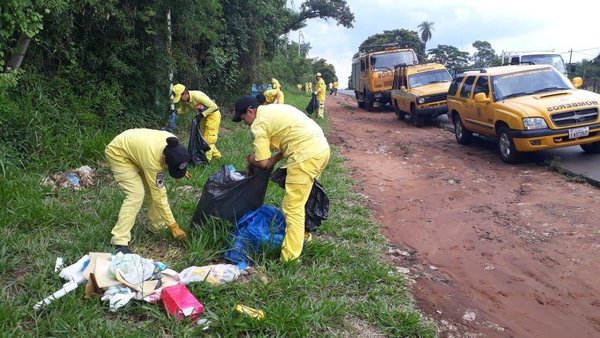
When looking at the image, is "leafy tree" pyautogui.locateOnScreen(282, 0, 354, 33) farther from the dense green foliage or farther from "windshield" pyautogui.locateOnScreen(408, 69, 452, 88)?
the dense green foliage

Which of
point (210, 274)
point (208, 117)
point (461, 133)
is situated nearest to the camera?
point (210, 274)

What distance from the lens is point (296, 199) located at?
4.27 m

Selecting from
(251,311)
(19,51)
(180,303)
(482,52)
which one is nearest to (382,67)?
(19,51)

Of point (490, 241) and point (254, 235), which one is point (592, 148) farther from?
point (254, 235)

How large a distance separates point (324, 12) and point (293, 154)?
98.7 ft

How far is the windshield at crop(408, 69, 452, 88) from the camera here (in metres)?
16.3

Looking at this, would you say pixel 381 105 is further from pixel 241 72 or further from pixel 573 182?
pixel 573 182

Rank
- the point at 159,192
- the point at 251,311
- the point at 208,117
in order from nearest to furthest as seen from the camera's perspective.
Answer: the point at 251,311
the point at 159,192
the point at 208,117

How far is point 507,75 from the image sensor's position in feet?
32.8

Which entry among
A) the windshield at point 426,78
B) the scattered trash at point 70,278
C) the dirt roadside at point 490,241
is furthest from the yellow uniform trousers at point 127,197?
the windshield at point 426,78

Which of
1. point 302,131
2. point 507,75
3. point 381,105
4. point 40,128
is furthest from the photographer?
point 381,105

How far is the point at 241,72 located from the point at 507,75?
7613mm

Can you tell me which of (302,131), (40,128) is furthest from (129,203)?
(40,128)

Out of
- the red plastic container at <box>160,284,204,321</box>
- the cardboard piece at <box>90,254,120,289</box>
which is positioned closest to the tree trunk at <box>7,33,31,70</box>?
the cardboard piece at <box>90,254,120,289</box>
